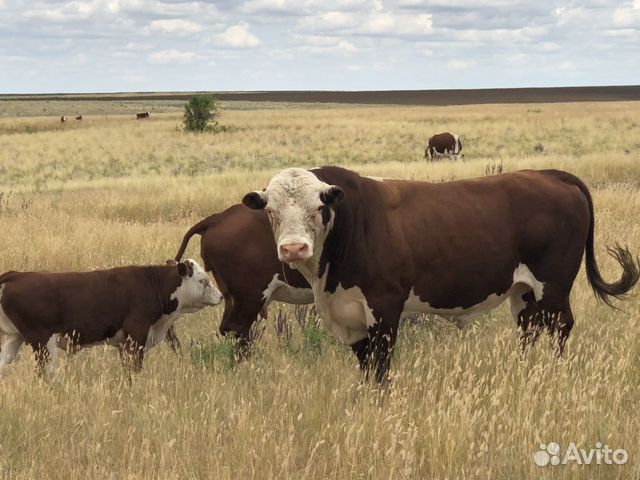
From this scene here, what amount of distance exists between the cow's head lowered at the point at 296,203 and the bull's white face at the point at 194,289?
2.10m

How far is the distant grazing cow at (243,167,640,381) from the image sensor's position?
4.52 metres

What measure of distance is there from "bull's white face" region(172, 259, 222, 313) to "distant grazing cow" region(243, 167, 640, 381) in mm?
1663

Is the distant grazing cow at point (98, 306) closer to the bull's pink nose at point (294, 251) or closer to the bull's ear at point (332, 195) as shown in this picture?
the bull's pink nose at point (294, 251)

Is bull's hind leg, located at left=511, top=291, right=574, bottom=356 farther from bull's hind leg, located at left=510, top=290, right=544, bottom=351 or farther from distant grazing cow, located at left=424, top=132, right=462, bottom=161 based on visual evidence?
distant grazing cow, located at left=424, top=132, right=462, bottom=161

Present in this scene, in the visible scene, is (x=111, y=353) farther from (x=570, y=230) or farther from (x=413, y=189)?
(x=570, y=230)

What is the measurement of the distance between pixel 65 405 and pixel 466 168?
53.8 ft

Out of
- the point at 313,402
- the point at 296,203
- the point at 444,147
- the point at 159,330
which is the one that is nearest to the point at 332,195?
the point at 296,203

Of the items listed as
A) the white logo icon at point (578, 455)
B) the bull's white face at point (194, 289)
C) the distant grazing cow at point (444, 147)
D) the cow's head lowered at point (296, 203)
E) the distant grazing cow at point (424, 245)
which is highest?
the cow's head lowered at point (296, 203)

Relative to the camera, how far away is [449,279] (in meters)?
5.28

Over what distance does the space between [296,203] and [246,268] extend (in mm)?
1600

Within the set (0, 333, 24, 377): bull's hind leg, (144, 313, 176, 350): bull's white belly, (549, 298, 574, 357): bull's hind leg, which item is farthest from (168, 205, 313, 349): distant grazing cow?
(549, 298, 574, 357): bull's hind leg

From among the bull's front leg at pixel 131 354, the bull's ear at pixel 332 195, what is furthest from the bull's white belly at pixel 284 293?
the bull's ear at pixel 332 195

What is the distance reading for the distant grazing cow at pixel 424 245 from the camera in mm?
4523

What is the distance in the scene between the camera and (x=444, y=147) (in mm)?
28047
